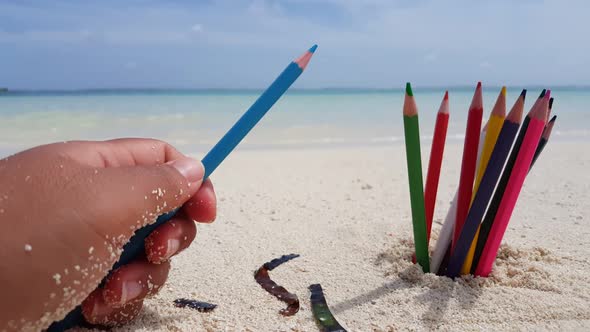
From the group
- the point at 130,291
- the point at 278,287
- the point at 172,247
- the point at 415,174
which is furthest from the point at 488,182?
the point at 130,291

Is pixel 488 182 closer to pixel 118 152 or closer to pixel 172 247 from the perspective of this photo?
pixel 172 247

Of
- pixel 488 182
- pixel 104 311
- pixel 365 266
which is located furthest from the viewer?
pixel 365 266

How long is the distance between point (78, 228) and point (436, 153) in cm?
101

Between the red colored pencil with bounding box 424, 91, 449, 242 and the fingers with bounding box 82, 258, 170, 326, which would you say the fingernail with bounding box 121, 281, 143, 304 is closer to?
the fingers with bounding box 82, 258, 170, 326

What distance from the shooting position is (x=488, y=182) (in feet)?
4.27

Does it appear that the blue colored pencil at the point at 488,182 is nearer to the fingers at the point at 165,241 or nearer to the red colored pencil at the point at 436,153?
the red colored pencil at the point at 436,153

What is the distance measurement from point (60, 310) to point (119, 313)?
28 cm

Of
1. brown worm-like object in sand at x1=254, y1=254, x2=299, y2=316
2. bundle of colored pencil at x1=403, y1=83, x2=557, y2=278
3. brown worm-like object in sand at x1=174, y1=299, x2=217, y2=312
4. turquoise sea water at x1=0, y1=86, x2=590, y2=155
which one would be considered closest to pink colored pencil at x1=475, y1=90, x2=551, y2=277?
bundle of colored pencil at x1=403, y1=83, x2=557, y2=278

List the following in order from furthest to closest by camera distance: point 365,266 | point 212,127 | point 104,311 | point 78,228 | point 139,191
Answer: point 212,127, point 365,266, point 104,311, point 139,191, point 78,228

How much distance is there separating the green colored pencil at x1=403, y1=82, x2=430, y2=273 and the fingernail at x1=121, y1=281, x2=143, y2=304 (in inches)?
30.2

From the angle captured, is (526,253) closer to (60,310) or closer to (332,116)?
(60,310)

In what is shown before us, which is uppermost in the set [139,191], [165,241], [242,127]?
[242,127]

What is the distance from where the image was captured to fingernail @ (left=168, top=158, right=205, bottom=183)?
108cm

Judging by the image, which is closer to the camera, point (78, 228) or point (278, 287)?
point (78, 228)
